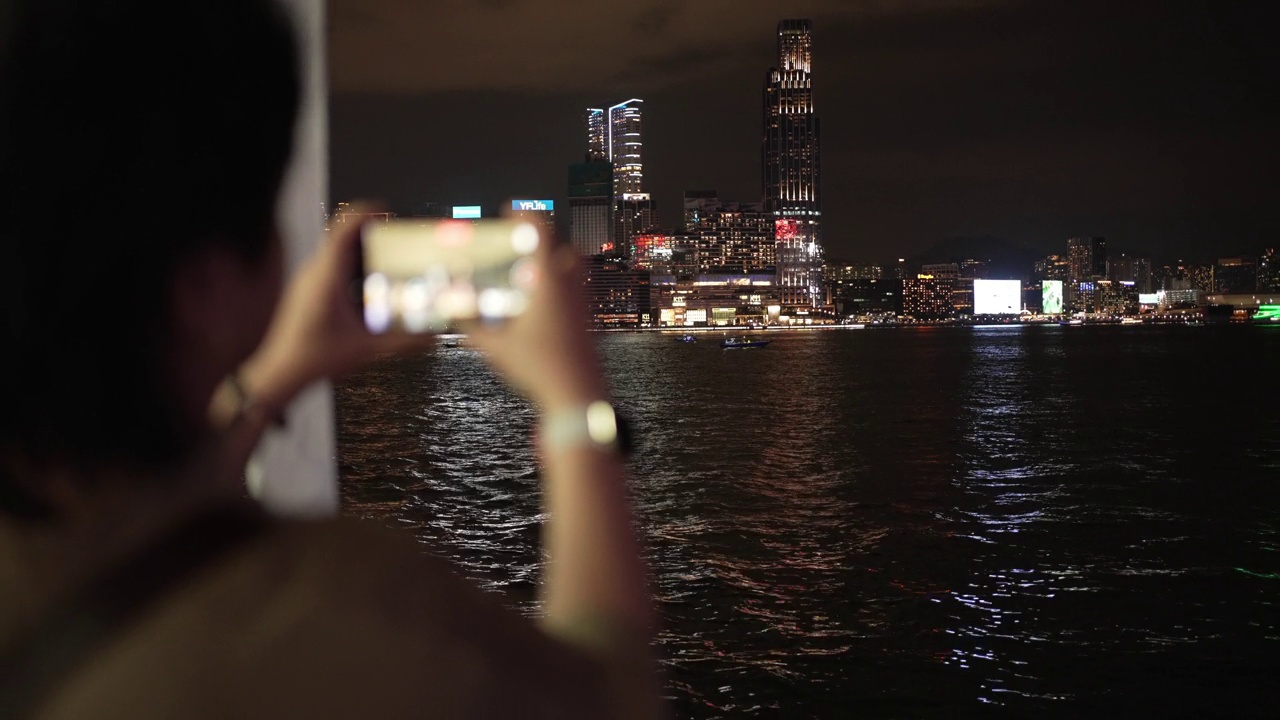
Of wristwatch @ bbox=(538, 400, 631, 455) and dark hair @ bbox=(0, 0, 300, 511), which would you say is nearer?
dark hair @ bbox=(0, 0, 300, 511)

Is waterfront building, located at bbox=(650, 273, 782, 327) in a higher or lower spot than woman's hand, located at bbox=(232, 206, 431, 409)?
higher

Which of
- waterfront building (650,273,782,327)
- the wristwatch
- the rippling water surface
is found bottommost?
the rippling water surface

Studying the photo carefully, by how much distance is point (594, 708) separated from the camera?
710mm

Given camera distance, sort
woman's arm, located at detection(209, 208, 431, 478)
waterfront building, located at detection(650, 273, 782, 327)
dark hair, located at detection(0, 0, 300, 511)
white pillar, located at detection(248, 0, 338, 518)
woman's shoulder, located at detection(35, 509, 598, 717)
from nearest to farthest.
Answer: woman's shoulder, located at detection(35, 509, 598, 717) → dark hair, located at detection(0, 0, 300, 511) → woman's arm, located at detection(209, 208, 431, 478) → white pillar, located at detection(248, 0, 338, 518) → waterfront building, located at detection(650, 273, 782, 327)

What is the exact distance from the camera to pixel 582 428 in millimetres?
876

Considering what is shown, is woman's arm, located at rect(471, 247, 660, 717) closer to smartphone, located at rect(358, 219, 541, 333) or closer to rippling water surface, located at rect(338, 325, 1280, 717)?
smartphone, located at rect(358, 219, 541, 333)

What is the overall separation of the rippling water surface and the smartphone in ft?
7.48

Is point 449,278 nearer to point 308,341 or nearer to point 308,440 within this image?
point 308,341

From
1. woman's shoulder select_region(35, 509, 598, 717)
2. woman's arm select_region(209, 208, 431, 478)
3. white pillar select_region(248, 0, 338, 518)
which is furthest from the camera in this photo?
white pillar select_region(248, 0, 338, 518)

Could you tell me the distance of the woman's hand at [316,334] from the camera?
0.86 m

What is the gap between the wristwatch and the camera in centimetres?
88

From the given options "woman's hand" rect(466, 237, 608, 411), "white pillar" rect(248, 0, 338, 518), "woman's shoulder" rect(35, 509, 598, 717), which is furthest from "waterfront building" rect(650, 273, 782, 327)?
"woman's shoulder" rect(35, 509, 598, 717)

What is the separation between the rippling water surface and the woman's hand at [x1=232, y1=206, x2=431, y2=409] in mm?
2267

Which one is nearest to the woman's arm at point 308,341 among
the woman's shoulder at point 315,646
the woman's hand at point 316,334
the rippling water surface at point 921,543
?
the woman's hand at point 316,334
